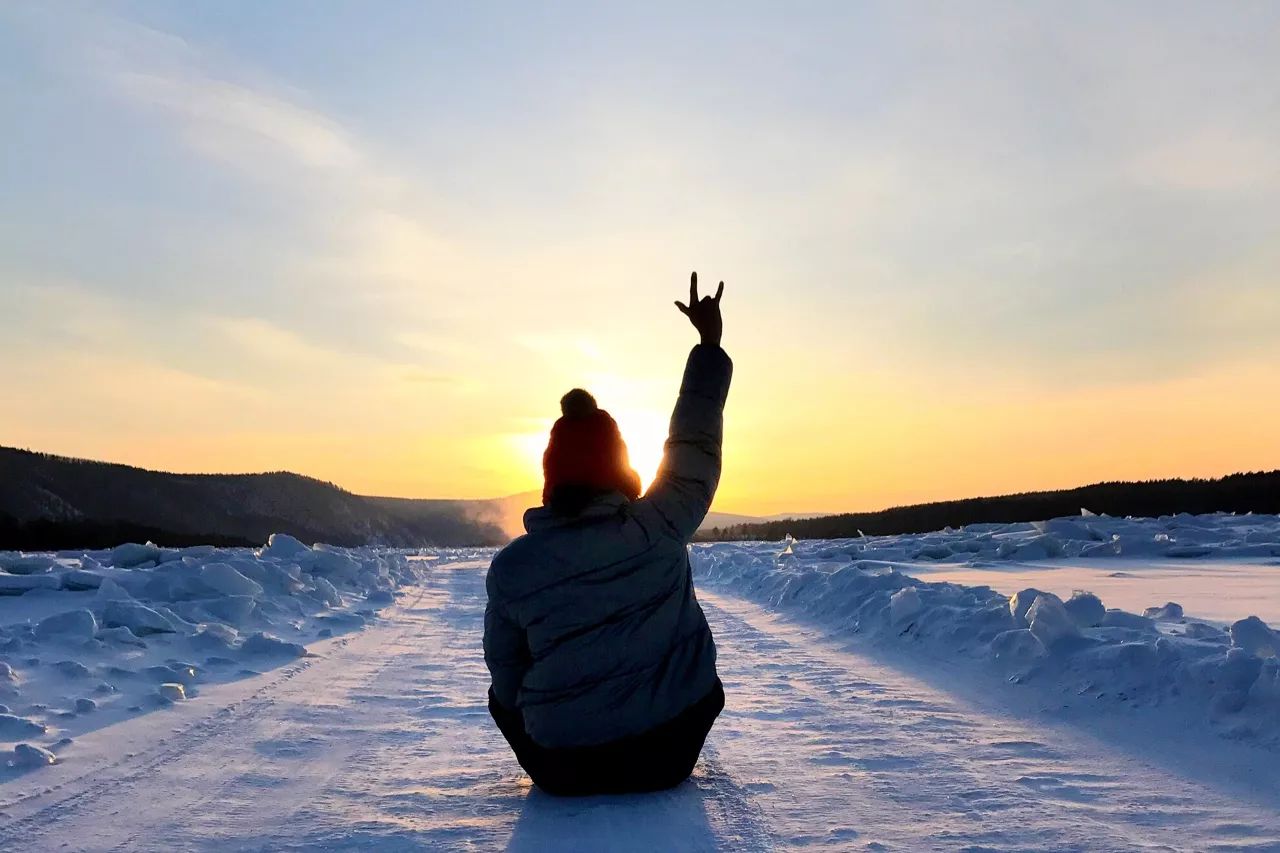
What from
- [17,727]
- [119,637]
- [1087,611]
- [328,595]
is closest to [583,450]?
[17,727]

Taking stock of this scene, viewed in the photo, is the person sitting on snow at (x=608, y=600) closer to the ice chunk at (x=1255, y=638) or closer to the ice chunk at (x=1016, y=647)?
the ice chunk at (x=1255, y=638)

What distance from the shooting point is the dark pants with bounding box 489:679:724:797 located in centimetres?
347

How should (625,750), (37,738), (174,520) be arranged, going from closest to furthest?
(625,750), (37,738), (174,520)

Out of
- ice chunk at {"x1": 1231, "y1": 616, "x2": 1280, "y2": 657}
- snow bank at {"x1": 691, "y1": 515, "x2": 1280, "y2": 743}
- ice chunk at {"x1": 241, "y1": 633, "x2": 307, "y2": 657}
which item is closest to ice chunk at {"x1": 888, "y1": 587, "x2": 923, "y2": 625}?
snow bank at {"x1": 691, "y1": 515, "x2": 1280, "y2": 743}

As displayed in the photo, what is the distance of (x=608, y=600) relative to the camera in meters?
3.32

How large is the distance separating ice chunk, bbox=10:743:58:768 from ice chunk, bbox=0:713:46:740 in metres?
0.59

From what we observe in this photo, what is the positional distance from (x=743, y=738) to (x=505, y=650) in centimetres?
171

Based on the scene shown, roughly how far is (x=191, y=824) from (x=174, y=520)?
105065 mm

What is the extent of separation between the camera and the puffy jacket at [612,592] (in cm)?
327

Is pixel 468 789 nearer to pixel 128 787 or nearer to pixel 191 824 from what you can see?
→ pixel 191 824

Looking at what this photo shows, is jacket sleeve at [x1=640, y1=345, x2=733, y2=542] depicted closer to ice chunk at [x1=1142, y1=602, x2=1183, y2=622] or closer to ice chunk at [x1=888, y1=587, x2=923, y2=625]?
ice chunk at [x1=1142, y1=602, x2=1183, y2=622]

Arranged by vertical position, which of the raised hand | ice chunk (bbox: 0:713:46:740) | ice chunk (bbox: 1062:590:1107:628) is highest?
the raised hand

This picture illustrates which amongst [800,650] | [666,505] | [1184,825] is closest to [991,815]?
[1184,825]

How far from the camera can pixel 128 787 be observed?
3.83m
